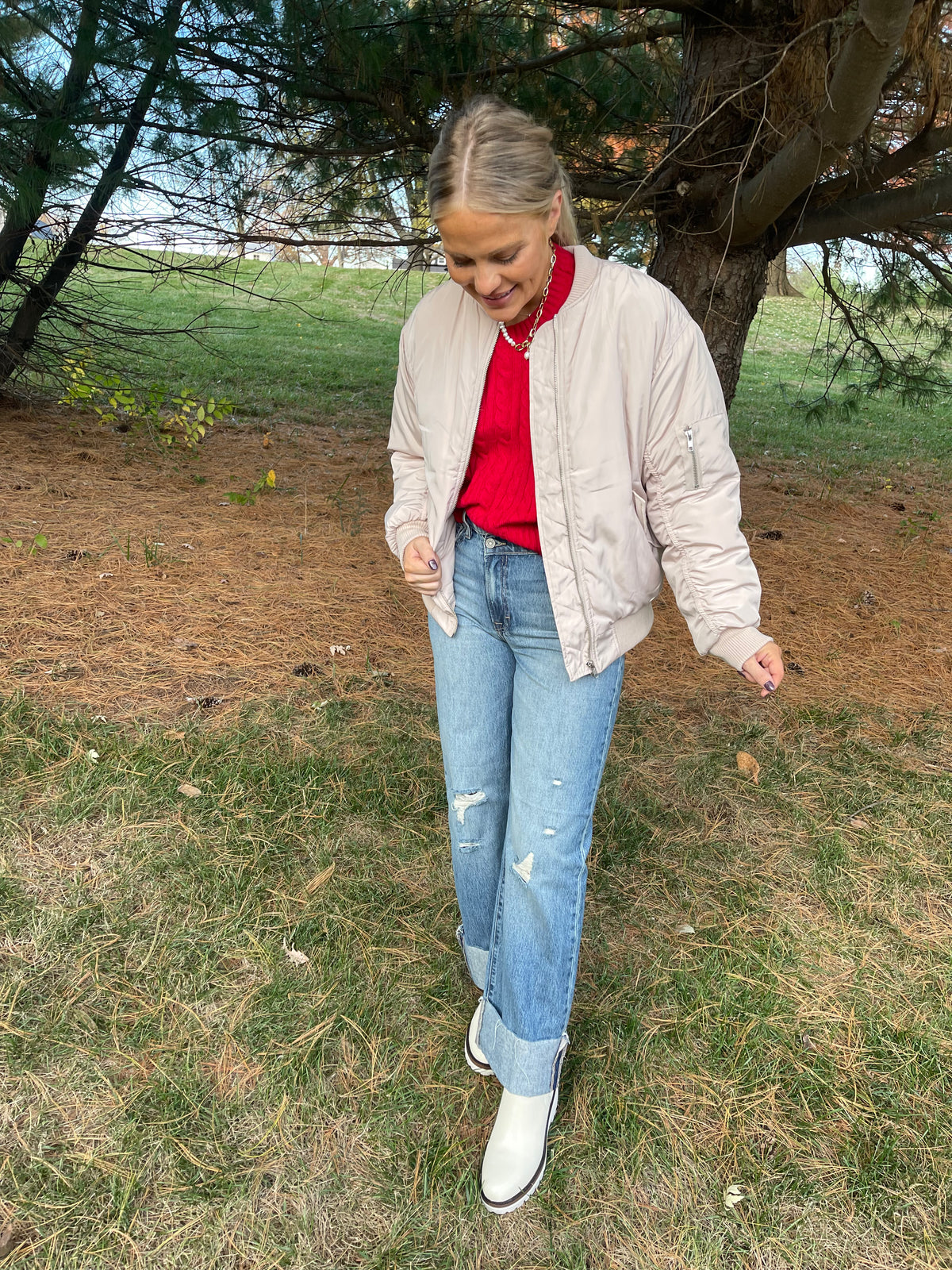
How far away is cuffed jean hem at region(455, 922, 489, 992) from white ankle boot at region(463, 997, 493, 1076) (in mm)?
53

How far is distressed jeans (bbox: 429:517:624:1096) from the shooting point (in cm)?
159

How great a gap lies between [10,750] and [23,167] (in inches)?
→ 107

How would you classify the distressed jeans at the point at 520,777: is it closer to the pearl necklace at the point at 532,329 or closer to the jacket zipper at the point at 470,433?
the jacket zipper at the point at 470,433

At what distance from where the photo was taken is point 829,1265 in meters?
1.62

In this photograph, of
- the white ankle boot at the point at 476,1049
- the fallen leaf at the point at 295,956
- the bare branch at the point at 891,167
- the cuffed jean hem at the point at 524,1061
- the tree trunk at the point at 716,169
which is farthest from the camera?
the tree trunk at the point at 716,169

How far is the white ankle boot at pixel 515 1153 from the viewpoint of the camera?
1.68m

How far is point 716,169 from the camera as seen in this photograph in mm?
3711

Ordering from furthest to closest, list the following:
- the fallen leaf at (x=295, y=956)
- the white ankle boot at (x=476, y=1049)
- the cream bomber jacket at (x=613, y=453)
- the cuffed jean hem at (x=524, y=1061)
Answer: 1. the fallen leaf at (x=295, y=956)
2. the white ankle boot at (x=476, y=1049)
3. the cuffed jean hem at (x=524, y=1061)
4. the cream bomber jacket at (x=613, y=453)

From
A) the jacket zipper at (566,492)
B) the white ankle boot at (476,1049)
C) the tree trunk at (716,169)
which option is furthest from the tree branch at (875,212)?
the white ankle boot at (476,1049)

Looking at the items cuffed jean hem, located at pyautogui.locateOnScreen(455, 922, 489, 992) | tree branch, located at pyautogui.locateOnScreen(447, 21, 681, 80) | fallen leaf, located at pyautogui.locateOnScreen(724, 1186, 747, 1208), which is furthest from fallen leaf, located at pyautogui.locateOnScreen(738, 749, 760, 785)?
tree branch, located at pyautogui.locateOnScreen(447, 21, 681, 80)

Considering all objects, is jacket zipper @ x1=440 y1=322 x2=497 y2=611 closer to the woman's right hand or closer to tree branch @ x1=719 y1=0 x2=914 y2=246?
the woman's right hand

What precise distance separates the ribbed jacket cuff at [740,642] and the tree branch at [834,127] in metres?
1.60

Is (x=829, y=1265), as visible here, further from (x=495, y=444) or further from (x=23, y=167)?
(x=23, y=167)

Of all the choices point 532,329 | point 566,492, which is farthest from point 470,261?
point 566,492
